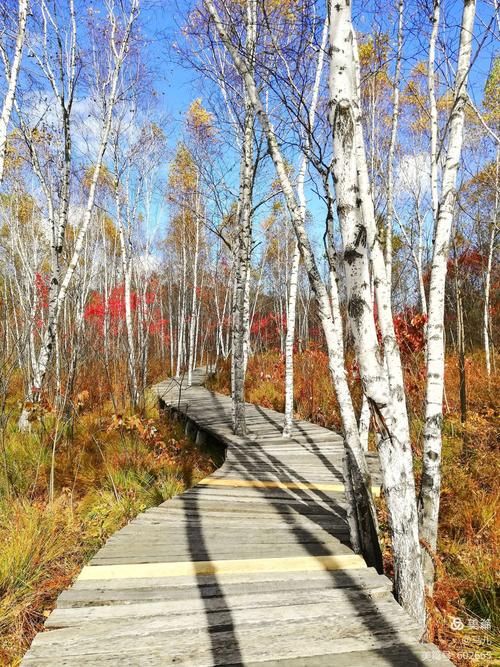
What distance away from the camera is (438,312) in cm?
269

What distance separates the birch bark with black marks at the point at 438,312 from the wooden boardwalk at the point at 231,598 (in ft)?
2.16

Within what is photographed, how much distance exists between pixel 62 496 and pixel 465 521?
4065 mm


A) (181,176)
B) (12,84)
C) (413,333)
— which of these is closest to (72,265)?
(12,84)

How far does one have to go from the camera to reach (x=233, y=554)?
2451 millimetres

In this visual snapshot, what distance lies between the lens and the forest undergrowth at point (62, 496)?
2.66 m

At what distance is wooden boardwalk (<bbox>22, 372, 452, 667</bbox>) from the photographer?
1.63m

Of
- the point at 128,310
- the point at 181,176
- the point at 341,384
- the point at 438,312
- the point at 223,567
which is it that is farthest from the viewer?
the point at 181,176

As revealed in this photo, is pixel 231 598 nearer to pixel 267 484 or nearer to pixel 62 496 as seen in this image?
pixel 267 484

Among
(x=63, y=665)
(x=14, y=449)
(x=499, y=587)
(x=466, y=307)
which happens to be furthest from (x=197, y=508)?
(x=466, y=307)

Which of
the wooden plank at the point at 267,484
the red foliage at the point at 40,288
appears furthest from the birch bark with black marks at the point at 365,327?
the red foliage at the point at 40,288

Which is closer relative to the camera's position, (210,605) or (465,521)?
(210,605)

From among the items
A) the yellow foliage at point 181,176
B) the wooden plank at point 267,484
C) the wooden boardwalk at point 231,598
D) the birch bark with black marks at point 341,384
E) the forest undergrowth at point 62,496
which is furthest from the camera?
the yellow foliage at point 181,176

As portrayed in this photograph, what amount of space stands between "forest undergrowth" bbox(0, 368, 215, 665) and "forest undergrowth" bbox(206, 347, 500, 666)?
264cm

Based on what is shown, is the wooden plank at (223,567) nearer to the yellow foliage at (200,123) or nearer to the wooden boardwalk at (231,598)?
the wooden boardwalk at (231,598)
